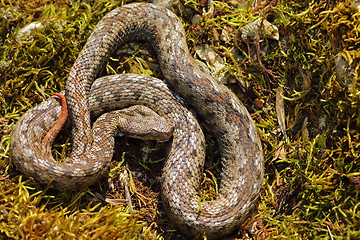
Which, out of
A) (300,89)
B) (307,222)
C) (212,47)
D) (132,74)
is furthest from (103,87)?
(307,222)

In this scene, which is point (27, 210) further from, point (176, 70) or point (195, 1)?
point (195, 1)

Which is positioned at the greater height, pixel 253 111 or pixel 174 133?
pixel 174 133

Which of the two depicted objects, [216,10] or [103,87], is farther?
[216,10]

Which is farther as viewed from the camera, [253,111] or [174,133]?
Result: [253,111]
